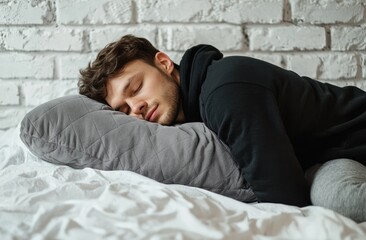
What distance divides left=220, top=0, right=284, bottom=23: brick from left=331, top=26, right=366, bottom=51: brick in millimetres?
196

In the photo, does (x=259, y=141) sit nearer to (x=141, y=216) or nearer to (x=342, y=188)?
(x=342, y=188)

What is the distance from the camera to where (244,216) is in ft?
2.14

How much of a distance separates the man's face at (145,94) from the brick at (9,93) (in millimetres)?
440

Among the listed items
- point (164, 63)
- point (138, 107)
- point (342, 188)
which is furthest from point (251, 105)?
point (164, 63)

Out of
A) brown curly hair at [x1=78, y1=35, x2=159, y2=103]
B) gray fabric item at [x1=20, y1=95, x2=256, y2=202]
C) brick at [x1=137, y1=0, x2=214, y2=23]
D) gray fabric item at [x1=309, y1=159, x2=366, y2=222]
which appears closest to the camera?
gray fabric item at [x1=309, y1=159, x2=366, y2=222]

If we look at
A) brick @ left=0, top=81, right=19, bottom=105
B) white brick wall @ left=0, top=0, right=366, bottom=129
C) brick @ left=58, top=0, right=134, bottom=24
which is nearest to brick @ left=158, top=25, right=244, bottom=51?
white brick wall @ left=0, top=0, right=366, bottom=129

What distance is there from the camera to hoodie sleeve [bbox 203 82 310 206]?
836 millimetres

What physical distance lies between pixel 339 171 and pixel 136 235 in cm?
48

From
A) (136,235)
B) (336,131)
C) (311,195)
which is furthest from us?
(336,131)

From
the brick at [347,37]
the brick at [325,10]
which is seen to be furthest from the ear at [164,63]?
the brick at [347,37]

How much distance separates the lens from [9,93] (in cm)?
145

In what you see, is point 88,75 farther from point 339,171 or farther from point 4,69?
point 339,171

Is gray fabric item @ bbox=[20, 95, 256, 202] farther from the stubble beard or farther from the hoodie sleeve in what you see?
the stubble beard

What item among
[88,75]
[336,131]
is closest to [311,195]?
[336,131]
